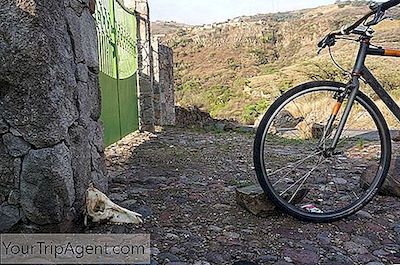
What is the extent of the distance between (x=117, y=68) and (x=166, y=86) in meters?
2.79

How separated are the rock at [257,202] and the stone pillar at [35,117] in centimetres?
89

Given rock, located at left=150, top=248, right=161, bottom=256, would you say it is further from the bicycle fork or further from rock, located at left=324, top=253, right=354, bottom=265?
the bicycle fork

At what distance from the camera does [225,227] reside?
2209 millimetres

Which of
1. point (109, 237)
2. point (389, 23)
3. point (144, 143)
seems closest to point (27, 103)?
point (109, 237)

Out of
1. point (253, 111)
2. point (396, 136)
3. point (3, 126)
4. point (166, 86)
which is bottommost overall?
point (253, 111)

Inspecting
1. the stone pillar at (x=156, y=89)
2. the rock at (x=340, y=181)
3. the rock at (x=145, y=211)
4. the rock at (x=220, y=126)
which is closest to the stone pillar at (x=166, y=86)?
the stone pillar at (x=156, y=89)

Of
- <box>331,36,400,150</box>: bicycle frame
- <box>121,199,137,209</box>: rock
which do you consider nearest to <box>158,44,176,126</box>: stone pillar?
<box>121,199,137,209</box>: rock

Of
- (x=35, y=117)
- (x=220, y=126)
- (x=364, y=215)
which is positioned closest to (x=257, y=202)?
(x=364, y=215)

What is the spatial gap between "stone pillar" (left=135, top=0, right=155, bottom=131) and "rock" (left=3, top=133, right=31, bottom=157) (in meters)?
4.43

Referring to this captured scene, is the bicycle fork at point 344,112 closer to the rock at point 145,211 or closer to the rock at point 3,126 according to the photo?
the rock at point 145,211

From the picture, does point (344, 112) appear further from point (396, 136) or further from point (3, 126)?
point (396, 136)

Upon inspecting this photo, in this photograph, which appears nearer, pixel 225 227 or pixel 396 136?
pixel 225 227

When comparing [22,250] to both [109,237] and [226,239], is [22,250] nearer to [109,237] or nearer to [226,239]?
[109,237]

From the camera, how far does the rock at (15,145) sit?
1.79 m
